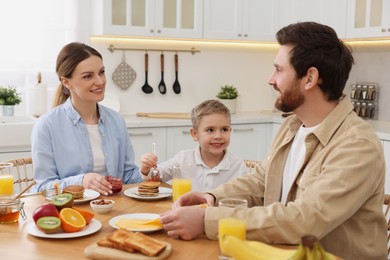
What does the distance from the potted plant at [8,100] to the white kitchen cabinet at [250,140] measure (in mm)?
1676

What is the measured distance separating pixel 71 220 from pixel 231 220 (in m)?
0.53

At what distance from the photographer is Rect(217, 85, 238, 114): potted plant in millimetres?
4824

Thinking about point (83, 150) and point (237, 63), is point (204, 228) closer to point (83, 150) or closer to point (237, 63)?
point (83, 150)

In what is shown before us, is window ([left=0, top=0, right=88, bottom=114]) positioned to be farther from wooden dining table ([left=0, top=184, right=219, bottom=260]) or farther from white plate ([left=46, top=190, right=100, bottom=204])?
wooden dining table ([left=0, top=184, right=219, bottom=260])

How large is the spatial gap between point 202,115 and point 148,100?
2.11 metres

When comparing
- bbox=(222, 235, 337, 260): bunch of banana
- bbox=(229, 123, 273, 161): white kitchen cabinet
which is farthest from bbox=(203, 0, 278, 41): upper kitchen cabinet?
bbox=(222, 235, 337, 260): bunch of banana

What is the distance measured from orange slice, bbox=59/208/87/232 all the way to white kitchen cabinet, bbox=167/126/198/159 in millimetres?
2486

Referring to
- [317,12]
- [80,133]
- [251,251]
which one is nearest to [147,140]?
[80,133]

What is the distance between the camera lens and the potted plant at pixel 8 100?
403cm

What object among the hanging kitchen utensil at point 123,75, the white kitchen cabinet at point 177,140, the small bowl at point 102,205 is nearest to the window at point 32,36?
the hanging kitchen utensil at point 123,75

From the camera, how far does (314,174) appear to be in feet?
6.08

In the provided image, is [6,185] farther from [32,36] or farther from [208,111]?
[32,36]

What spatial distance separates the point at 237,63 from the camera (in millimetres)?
5172

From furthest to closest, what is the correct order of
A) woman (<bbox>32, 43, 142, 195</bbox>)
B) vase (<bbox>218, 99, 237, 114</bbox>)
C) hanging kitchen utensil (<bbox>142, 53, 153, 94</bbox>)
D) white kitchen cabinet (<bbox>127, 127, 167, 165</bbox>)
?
vase (<bbox>218, 99, 237, 114</bbox>) < hanging kitchen utensil (<bbox>142, 53, 153, 94</bbox>) < white kitchen cabinet (<bbox>127, 127, 167, 165</bbox>) < woman (<bbox>32, 43, 142, 195</bbox>)
